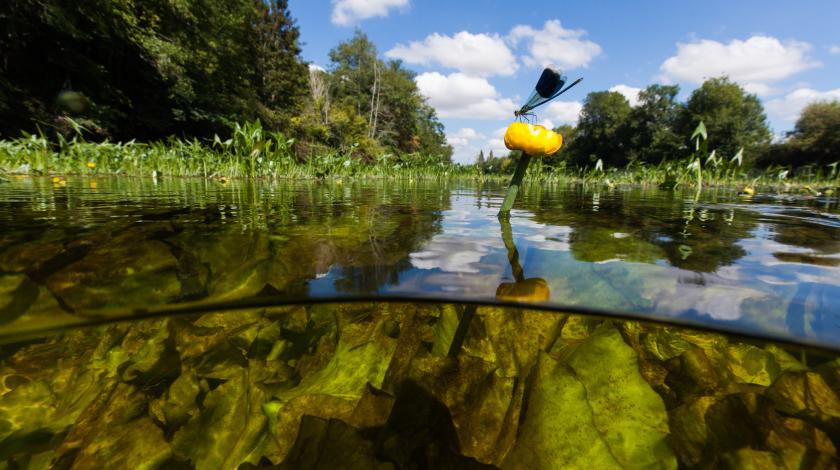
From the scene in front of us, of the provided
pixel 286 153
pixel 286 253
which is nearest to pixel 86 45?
pixel 286 153

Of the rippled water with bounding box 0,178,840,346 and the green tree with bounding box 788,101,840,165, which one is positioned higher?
the green tree with bounding box 788,101,840,165

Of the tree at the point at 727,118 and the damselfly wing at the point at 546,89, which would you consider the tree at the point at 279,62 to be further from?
the tree at the point at 727,118

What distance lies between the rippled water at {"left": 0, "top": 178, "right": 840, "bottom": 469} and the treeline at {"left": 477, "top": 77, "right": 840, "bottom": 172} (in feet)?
77.6

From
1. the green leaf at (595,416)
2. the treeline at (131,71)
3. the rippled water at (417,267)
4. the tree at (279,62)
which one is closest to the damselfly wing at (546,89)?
the rippled water at (417,267)

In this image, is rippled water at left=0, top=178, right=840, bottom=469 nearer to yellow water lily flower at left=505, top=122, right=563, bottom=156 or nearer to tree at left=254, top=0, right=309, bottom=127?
yellow water lily flower at left=505, top=122, right=563, bottom=156

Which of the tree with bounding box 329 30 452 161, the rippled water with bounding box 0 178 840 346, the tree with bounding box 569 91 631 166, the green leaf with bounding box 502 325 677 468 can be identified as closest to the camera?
the green leaf with bounding box 502 325 677 468

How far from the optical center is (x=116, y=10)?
12633 millimetres

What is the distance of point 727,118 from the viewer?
114ft

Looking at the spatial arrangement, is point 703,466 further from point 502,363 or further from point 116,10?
point 116,10

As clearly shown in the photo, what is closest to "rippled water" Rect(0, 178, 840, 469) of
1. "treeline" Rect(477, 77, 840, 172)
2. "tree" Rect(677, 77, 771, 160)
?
"treeline" Rect(477, 77, 840, 172)

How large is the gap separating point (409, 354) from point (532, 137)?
96 cm

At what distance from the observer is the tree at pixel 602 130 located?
45344 millimetres

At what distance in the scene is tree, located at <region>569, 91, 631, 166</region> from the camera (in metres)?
45.3

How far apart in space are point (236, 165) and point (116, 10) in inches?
422
